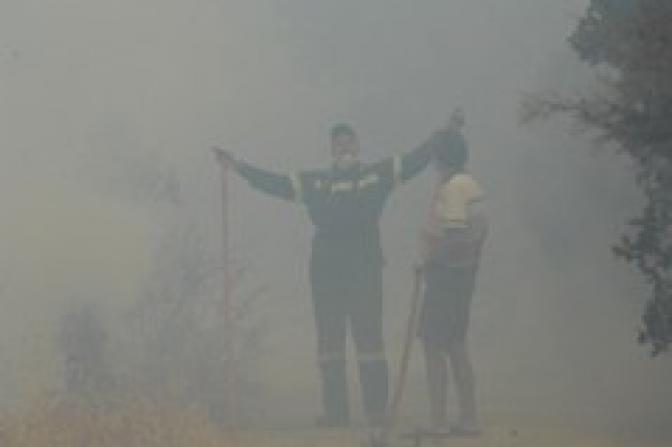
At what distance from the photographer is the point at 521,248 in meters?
17.6

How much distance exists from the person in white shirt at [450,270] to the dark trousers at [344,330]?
70 centimetres

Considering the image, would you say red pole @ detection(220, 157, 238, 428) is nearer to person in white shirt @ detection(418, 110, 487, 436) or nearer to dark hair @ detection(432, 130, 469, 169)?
person in white shirt @ detection(418, 110, 487, 436)

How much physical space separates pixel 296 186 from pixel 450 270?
148cm

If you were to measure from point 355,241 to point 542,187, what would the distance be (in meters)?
6.73

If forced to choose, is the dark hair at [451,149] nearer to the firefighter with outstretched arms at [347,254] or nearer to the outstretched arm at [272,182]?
the firefighter with outstretched arms at [347,254]

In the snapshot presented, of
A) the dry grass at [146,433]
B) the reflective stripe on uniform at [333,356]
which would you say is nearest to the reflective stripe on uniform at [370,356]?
the reflective stripe on uniform at [333,356]

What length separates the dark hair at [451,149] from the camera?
33.4 ft

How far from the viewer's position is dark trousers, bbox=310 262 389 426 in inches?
424

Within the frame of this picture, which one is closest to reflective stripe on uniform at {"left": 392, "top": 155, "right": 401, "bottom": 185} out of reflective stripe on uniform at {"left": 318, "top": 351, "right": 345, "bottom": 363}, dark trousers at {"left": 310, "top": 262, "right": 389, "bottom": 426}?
dark trousers at {"left": 310, "top": 262, "right": 389, "bottom": 426}

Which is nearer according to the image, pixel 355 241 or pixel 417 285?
pixel 417 285

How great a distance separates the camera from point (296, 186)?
10750 millimetres

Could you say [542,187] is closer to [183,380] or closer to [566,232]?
[566,232]

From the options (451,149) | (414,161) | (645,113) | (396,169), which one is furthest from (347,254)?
(645,113)

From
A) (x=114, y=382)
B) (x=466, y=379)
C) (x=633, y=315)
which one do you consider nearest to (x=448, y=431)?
(x=466, y=379)
